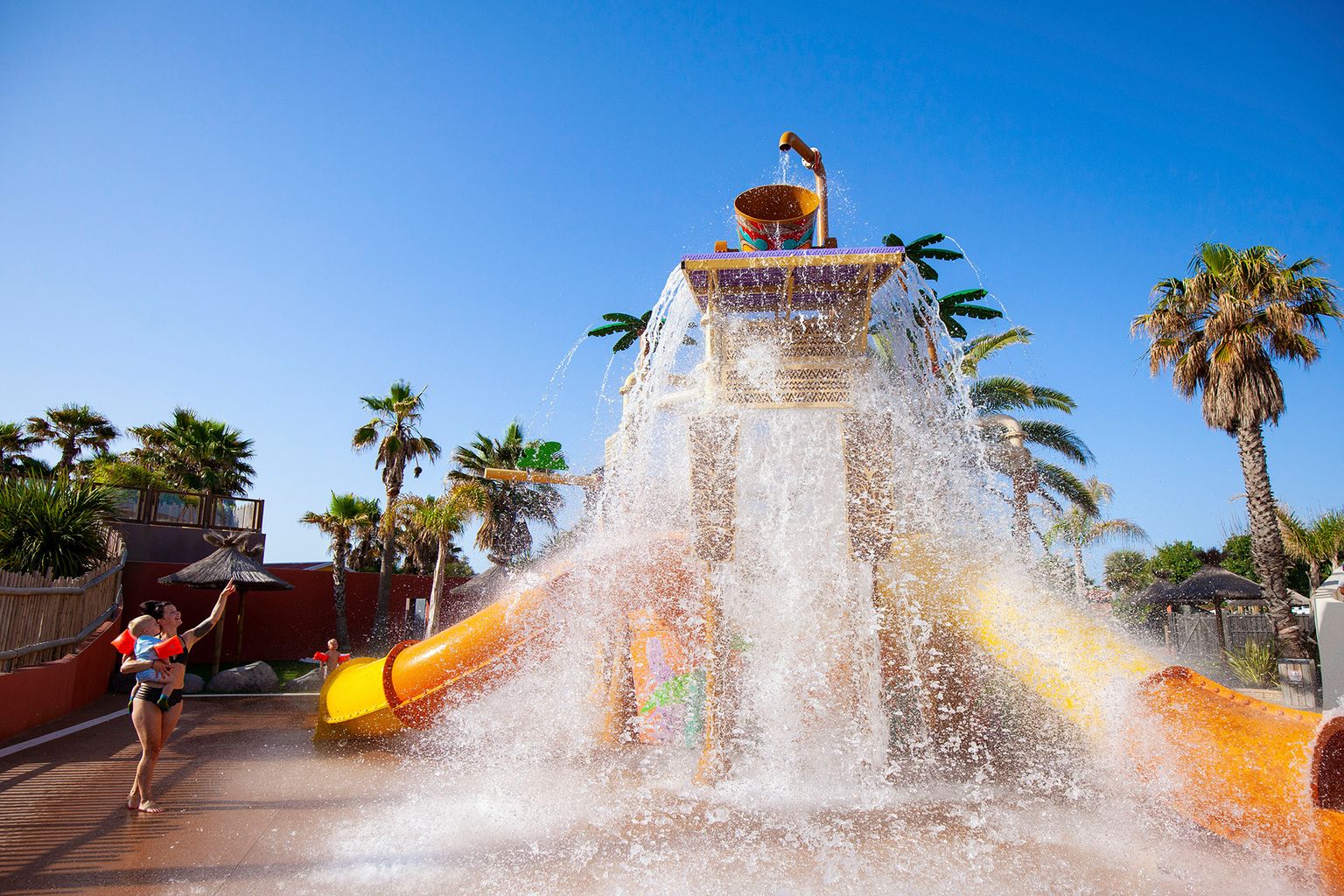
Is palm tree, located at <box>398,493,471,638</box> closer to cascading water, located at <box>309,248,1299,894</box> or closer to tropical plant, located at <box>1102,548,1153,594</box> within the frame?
cascading water, located at <box>309,248,1299,894</box>

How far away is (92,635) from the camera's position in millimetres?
11109

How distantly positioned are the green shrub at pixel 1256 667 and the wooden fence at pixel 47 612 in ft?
59.7

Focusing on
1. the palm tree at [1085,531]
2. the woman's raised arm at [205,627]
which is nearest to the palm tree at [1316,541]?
the palm tree at [1085,531]

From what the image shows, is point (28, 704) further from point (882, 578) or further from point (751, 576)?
point (882, 578)

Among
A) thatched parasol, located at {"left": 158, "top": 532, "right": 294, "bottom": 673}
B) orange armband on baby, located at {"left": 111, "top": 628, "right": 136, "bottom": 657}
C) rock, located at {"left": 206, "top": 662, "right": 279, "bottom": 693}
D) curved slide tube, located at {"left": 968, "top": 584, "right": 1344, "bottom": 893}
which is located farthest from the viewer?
thatched parasol, located at {"left": 158, "top": 532, "right": 294, "bottom": 673}

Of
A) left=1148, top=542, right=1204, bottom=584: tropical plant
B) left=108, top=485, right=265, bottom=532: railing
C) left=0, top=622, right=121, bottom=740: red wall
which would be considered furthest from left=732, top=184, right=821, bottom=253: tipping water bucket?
left=1148, top=542, right=1204, bottom=584: tropical plant

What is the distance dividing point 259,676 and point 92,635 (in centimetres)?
292

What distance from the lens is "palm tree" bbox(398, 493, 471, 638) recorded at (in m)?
20.1

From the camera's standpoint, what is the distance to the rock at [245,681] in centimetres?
1297

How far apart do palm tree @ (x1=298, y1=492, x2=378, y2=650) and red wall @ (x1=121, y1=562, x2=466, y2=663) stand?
0.37 meters

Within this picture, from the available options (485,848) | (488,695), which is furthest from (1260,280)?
(485,848)

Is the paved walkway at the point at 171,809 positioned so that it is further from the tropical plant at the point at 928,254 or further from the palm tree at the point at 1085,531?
the palm tree at the point at 1085,531

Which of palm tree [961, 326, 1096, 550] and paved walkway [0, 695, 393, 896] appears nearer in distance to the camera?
paved walkway [0, 695, 393, 896]

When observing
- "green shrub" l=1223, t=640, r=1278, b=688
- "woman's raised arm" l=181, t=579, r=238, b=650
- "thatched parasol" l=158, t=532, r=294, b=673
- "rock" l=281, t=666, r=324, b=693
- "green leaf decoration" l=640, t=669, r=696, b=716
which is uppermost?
"thatched parasol" l=158, t=532, r=294, b=673
